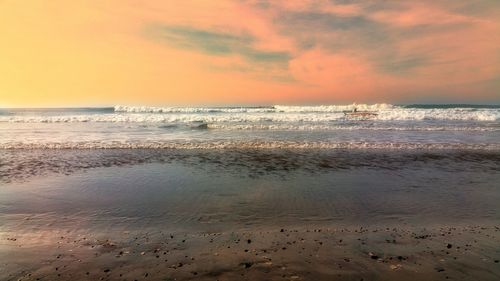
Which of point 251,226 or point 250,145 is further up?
point 250,145

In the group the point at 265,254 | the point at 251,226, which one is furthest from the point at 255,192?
the point at 265,254

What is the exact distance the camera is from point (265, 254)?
4.78 meters

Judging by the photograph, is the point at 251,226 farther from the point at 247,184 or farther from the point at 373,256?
the point at 247,184

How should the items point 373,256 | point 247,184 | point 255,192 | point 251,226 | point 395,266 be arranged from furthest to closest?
point 247,184
point 255,192
point 251,226
point 373,256
point 395,266

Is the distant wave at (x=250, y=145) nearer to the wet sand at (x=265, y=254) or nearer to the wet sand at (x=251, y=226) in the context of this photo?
the wet sand at (x=251, y=226)

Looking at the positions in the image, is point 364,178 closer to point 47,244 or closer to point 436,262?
point 436,262

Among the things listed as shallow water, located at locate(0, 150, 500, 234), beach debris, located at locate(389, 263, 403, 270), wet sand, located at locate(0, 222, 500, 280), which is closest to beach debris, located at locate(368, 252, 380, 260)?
wet sand, located at locate(0, 222, 500, 280)

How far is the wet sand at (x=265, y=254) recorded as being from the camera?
4234 millimetres

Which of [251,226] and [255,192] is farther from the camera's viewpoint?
[255,192]

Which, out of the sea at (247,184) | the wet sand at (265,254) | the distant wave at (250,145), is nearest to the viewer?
the wet sand at (265,254)

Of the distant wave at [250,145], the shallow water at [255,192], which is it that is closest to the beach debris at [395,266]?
the shallow water at [255,192]

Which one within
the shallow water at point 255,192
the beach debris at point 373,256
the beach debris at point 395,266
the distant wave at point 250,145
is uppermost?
the distant wave at point 250,145

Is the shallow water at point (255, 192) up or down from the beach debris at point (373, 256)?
up

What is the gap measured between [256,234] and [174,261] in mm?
1485
